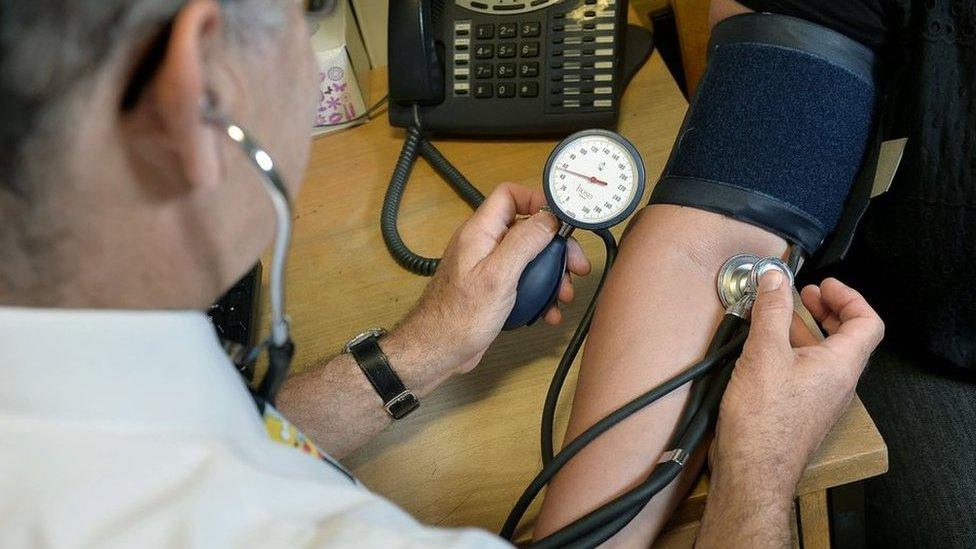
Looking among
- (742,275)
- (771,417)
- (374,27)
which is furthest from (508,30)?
(771,417)

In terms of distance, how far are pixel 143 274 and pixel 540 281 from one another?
1.42 ft

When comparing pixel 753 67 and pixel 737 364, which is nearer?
pixel 737 364

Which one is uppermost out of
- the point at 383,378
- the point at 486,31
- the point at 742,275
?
the point at 486,31

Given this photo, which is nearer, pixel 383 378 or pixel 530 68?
pixel 383 378

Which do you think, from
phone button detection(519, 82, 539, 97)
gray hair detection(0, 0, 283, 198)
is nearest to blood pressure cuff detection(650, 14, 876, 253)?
phone button detection(519, 82, 539, 97)

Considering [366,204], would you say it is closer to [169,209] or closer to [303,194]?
[303,194]

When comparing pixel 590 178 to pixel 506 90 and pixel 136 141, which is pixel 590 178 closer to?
pixel 506 90

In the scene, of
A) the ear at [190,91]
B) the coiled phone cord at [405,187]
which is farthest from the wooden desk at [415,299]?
the ear at [190,91]

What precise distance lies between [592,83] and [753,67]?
213mm

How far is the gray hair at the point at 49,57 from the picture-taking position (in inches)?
15.2

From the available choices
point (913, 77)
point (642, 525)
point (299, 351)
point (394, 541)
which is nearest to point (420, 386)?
point (299, 351)

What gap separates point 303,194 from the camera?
41.8 inches

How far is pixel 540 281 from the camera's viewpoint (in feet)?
2.76

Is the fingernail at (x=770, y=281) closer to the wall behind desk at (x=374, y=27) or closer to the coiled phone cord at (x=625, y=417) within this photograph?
the coiled phone cord at (x=625, y=417)
